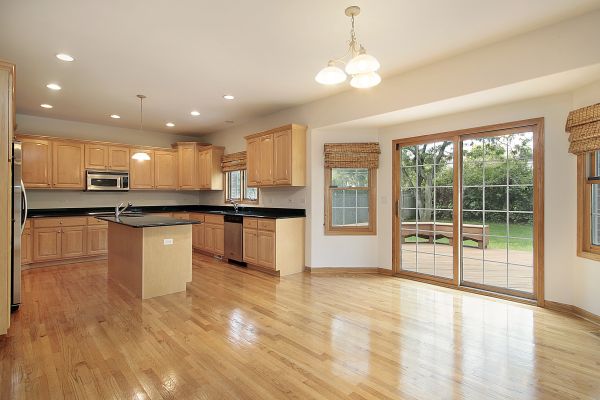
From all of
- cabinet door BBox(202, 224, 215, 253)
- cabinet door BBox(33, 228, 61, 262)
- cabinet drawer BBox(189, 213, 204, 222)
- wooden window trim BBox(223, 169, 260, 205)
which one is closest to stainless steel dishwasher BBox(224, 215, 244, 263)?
cabinet door BBox(202, 224, 215, 253)

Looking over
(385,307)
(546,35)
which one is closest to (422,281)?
(385,307)

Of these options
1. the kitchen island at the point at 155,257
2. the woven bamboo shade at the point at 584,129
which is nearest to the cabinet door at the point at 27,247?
the kitchen island at the point at 155,257

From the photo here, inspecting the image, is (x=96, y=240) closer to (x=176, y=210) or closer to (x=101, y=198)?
(x=101, y=198)

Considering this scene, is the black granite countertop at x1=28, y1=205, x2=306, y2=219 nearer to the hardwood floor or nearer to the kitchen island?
the kitchen island

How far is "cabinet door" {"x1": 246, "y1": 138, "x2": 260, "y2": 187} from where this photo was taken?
5727 millimetres

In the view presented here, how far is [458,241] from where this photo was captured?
4.22 m

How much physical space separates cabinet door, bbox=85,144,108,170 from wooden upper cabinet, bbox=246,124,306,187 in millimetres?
3078

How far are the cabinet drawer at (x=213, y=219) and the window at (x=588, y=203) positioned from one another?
515 cm

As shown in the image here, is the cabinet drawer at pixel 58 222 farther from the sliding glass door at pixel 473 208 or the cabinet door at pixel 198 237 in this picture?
the sliding glass door at pixel 473 208

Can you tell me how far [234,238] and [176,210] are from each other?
2.64 m

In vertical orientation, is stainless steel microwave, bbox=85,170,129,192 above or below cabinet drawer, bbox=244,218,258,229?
above

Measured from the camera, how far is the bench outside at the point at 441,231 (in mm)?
4070

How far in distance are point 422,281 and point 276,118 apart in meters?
3.64

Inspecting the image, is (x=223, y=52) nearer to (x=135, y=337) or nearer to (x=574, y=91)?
(x=135, y=337)
